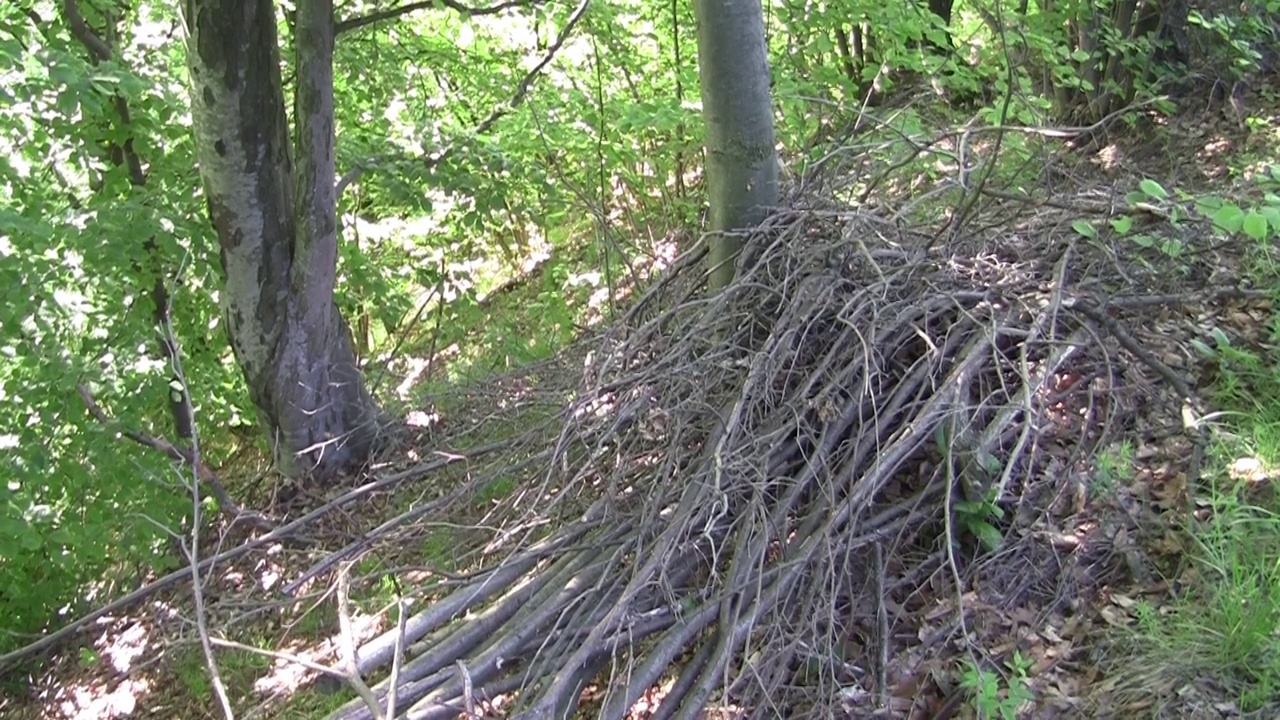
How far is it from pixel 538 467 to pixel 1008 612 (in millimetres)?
1705

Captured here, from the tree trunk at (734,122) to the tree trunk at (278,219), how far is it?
2183 millimetres

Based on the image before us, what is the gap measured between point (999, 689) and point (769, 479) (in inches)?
34.2

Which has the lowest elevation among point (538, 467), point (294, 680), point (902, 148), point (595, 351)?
point (294, 680)

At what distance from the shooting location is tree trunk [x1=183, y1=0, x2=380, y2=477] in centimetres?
448

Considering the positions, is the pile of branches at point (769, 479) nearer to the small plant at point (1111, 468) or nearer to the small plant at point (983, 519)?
the small plant at point (983, 519)

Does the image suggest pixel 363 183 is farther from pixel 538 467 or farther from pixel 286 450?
pixel 538 467

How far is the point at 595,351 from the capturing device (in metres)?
3.70

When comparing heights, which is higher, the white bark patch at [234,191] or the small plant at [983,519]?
the white bark patch at [234,191]

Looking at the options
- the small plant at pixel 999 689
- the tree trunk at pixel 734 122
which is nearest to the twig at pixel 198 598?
the small plant at pixel 999 689

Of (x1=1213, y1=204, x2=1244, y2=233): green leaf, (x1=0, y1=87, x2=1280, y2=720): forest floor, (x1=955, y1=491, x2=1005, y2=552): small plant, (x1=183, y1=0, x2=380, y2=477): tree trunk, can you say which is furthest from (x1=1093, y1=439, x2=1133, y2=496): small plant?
(x1=183, y1=0, x2=380, y2=477): tree trunk

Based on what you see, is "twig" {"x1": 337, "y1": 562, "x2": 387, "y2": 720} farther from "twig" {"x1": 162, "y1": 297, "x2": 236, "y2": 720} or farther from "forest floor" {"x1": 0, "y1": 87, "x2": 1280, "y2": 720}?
"twig" {"x1": 162, "y1": 297, "x2": 236, "y2": 720}

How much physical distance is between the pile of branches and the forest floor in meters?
0.04

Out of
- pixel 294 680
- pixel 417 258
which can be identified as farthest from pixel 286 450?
pixel 294 680

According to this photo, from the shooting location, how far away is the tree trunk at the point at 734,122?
315cm
